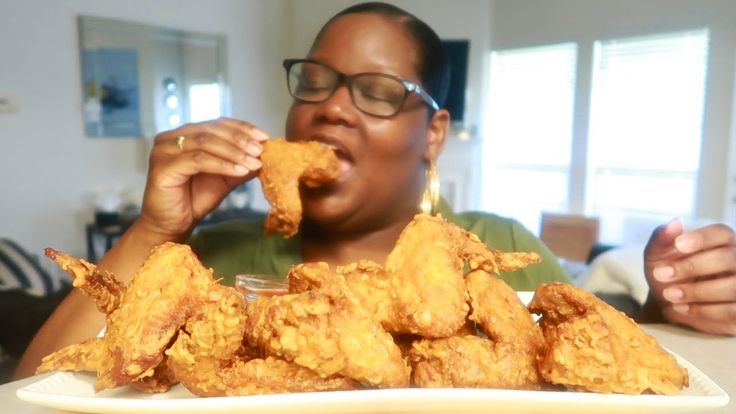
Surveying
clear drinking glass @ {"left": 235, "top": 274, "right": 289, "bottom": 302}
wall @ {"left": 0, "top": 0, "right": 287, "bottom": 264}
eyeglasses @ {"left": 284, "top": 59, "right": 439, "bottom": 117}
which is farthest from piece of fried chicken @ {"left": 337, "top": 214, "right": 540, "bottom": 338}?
wall @ {"left": 0, "top": 0, "right": 287, "bottom": 264}

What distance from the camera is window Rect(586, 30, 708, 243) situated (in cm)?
421

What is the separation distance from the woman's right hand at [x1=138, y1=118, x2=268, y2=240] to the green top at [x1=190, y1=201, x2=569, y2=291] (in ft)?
0.72

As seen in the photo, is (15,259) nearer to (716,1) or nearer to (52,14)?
(52,14)

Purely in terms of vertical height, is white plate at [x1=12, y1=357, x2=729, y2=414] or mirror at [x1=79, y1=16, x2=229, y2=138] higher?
mirror at [x1=79, y1=16, x2=229, y2=138]

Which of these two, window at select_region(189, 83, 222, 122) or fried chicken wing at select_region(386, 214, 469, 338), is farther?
window at select_region(189, 83, 222, 122)

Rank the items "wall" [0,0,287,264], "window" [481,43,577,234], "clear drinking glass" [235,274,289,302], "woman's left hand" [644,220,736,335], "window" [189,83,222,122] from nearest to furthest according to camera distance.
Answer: "clear drinking glass" [235,274,289,302] < "woman's left hand" [644,220,736,335] < "wall" [0,0,287,264] < "window" [189,83,222,122] < "window" [481,43,577,234]

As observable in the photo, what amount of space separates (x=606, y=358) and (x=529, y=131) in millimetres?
4959

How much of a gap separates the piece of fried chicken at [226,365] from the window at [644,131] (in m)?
4.51

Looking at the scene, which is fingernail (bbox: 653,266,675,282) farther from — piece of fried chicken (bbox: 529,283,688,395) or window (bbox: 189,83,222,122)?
window (bbox: 189,83,222,122)

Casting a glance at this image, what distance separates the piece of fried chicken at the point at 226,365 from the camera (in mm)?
472

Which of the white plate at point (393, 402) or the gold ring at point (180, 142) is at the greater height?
the gold ring at point (180, 142)

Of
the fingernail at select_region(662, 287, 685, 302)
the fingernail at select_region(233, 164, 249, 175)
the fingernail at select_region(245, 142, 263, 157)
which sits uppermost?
the fingernail at select_region(245, 142, 263, 157)

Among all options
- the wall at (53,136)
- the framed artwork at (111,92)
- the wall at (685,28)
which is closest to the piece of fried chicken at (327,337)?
the wall at (53,136)

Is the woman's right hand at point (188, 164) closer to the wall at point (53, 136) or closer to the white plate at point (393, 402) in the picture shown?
the white plate at point (393, 402)
